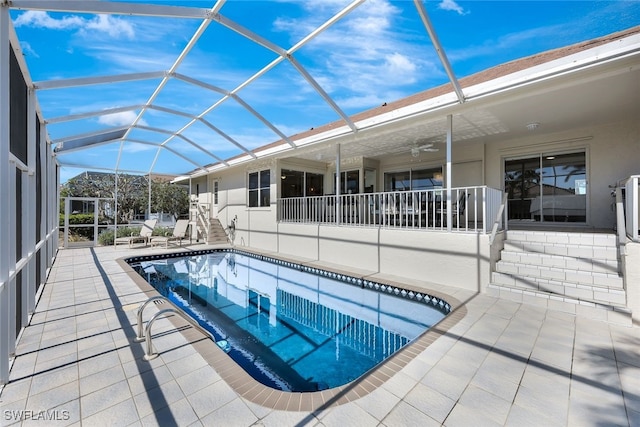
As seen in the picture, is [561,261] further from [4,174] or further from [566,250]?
[4,174]

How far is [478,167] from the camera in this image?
8.80 m

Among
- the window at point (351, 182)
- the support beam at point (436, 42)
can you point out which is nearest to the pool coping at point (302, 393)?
the support beam at point (436, 42)

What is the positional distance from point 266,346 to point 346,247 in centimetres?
439

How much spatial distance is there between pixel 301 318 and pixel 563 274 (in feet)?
15.2

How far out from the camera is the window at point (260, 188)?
456 inches

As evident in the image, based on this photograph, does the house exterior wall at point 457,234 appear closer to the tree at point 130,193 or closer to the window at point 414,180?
the window at point 414,180

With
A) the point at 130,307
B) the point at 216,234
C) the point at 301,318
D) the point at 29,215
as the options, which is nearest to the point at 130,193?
the point at 216,234

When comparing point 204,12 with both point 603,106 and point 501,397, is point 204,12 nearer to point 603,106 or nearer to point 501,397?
point 501,397

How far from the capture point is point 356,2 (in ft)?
13.4

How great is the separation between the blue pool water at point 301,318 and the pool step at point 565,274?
1.40 metres

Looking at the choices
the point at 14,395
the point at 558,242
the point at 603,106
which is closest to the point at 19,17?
the point at 14,395

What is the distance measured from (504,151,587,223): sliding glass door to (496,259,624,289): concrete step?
3.51 metres

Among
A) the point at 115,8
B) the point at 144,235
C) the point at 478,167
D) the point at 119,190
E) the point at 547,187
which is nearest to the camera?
the point at 115,8

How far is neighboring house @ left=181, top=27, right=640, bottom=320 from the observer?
4715 mm
